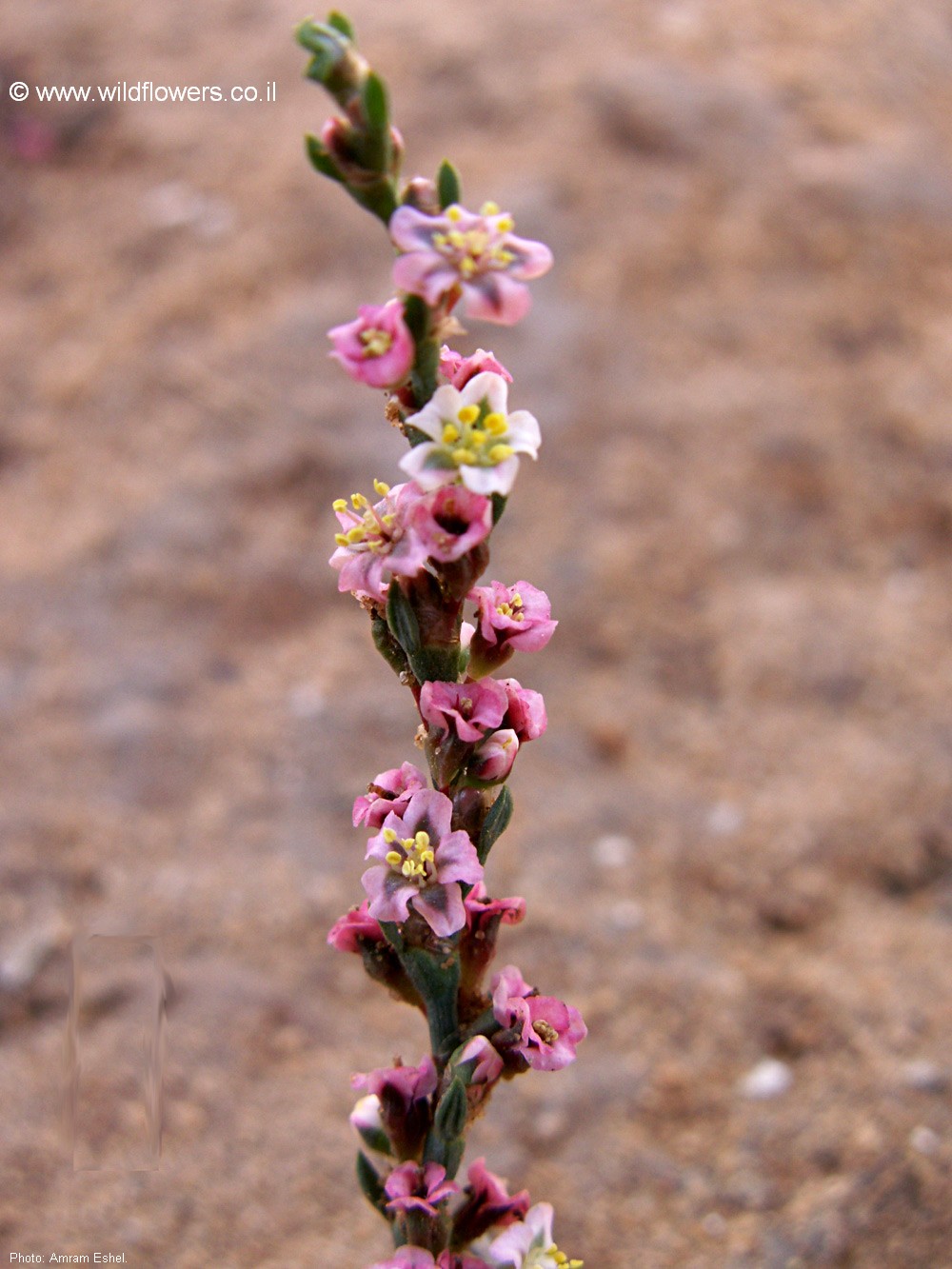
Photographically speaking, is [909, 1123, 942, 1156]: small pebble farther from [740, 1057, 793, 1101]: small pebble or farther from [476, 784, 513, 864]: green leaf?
[476, 784, 513, 864]: green leaf

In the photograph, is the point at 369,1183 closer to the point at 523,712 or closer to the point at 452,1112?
the point at 452,1112

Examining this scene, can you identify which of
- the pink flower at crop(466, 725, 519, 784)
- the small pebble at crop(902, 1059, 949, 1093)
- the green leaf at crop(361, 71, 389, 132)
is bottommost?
the small pebble at crop(902, 1059, 949, 1093)

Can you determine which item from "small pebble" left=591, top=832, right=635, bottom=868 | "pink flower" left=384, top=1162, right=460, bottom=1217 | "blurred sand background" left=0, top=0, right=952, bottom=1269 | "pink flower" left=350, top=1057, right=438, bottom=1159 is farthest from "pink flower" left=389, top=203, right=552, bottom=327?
"small pebble" left=591, top=832, right=635, bottom=868

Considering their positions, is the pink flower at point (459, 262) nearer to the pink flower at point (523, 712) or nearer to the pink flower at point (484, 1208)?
the pink flower at point (523, 712)

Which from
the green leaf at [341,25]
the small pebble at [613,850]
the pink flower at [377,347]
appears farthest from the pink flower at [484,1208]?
the small pebble at [613,850]

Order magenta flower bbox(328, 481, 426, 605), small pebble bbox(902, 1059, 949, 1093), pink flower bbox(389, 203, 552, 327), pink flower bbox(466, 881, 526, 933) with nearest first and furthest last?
pink flower bbox(389, 203, 552, 327) → magenta flower bbox(328, 481, 426, 605) → pink flower bbox(466, 881, 526, 933) → small pebble bbox(902, 1059, 949, 1093)

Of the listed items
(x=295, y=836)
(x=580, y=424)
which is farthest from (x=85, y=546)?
(x=580, y=424)

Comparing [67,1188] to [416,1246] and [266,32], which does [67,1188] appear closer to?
[416,1246]
